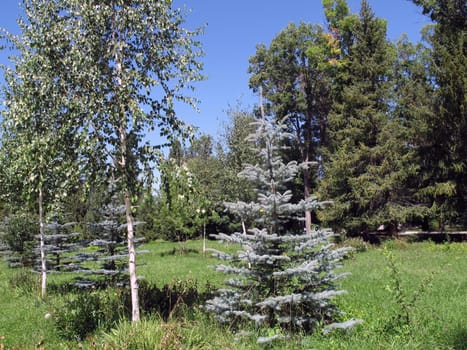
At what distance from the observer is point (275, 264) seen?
5.91m

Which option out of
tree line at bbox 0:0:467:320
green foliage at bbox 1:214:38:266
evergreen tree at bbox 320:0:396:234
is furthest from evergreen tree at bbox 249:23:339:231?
green foliage at bbox 1:214:38:266

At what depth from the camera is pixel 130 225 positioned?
630 centimetres

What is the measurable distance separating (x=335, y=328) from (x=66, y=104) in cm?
490

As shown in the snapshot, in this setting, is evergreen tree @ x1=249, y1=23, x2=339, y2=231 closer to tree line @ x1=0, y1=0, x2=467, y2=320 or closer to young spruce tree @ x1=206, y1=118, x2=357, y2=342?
tree line @ x1=0, y1=0, x2=467, y2=320

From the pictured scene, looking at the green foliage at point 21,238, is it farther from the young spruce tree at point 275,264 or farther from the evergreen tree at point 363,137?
the young spruce tree at point 275,264

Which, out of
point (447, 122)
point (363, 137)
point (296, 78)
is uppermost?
point (296, 78)

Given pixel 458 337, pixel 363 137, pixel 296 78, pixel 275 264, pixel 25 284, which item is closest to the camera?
pixel 458 337

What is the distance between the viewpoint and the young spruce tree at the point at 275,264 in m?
5.65

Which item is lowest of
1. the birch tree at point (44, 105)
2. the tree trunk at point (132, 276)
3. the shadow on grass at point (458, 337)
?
the shadow on grass at point (458, 337)

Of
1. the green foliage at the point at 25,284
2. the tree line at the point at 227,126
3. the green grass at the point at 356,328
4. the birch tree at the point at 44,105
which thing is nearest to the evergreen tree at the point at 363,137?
the tree line at the point at 227,126

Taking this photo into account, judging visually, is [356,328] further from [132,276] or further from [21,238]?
[21,238]

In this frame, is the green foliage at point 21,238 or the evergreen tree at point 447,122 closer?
the green foliage at point 21,238

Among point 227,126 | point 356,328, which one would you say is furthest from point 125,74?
point 227,126

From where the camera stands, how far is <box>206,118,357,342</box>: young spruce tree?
5.65 meters
